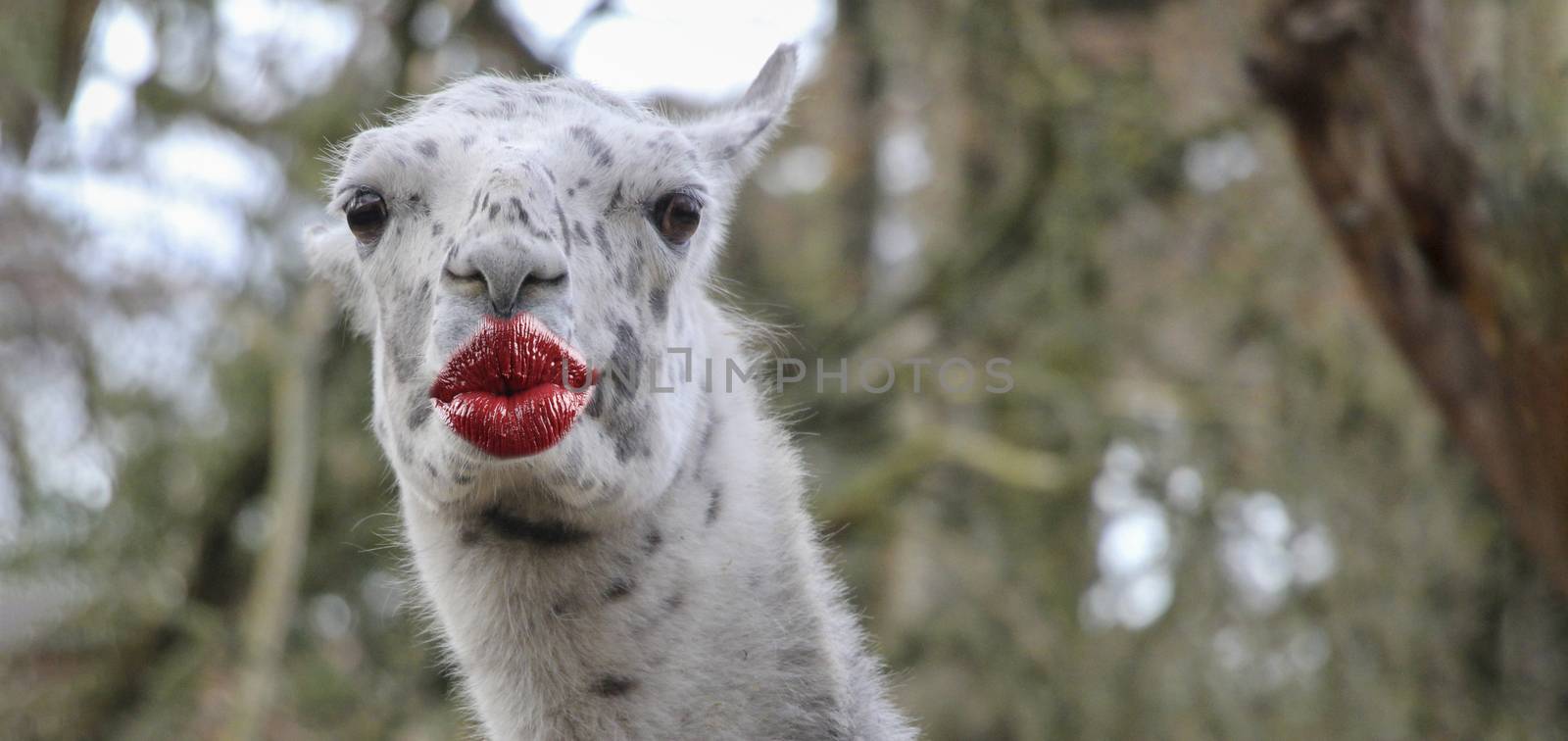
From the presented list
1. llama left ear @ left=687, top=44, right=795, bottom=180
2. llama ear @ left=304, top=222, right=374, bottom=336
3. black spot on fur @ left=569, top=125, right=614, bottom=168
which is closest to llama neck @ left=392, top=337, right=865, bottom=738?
llama ear @ left=304, top=222, right=374, bottom=336

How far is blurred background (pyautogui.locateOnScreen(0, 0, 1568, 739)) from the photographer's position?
7.25 meters

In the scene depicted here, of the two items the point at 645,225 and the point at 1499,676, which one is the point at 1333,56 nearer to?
the point at 645,225

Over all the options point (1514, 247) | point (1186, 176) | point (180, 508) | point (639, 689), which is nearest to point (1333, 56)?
point (1514, 247)

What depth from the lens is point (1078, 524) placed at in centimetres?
1091

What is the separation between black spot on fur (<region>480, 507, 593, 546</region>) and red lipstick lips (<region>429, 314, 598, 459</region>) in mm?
401

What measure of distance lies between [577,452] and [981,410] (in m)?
7.20

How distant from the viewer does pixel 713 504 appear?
3852mm

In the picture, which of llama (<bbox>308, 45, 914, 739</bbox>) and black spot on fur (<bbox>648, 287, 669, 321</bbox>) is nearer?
llama (<bbox>308, 45, 914, 739</bbox>)

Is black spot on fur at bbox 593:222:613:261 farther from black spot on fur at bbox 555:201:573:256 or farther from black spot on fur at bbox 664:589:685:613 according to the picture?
black spot on fur at bbox 664:589:685:613

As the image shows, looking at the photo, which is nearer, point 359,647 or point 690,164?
point 690,164

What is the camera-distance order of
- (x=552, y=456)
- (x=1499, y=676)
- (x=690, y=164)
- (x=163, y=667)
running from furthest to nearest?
(x=1499, y=676), (x=163, y=667), (x=690, y=164), (x=552, y=456)

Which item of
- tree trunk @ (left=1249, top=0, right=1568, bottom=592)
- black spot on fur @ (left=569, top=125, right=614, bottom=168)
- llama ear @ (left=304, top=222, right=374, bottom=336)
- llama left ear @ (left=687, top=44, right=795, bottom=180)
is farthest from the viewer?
tree trunk @ (left=1249, top=0, right=1568, bottom=592)

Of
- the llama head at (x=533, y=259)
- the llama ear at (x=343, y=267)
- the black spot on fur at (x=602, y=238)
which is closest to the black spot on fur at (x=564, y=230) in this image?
the llama head at (x=533, y=259)

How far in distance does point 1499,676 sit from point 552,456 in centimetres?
864
